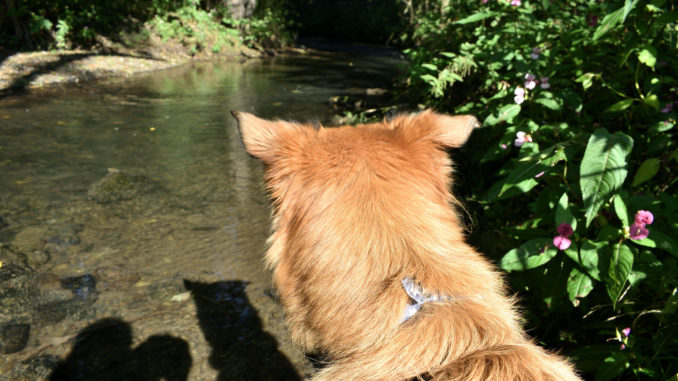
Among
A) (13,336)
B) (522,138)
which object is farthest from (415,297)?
(13,336)

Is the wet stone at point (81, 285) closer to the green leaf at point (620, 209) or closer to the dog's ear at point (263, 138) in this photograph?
the dog's ear at point (263, 138)

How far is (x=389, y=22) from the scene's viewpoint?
1096 inches

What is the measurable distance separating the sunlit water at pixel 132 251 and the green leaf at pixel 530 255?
117cm

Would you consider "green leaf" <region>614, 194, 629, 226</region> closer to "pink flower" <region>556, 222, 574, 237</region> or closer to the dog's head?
"pink flower" <region>556, 222, 574, 237</region>

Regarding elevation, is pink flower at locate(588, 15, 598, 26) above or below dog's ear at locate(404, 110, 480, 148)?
above

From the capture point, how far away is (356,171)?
173cm

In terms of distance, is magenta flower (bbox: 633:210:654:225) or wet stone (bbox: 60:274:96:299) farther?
wet stone (bbox: 60:274:96:299)

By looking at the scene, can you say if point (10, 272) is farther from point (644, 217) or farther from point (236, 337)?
point (644, 217)

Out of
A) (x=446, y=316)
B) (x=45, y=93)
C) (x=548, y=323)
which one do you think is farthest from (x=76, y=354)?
(x=45, y=93)

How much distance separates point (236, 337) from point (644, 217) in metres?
2.55

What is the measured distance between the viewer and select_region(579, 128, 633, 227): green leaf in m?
1.75

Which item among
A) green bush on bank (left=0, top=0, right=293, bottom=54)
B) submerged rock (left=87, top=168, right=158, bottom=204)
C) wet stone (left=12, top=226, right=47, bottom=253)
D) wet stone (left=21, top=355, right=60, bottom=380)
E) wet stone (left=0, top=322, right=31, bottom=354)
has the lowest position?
submerged rock (left=87, top=168, right=158, bottom=204)

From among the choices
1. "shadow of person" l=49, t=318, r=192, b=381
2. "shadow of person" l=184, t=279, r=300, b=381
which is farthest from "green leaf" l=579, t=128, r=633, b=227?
"shadow of person" l=49, t=318, r=192, b=381

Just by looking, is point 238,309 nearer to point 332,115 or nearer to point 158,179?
point 158,179
